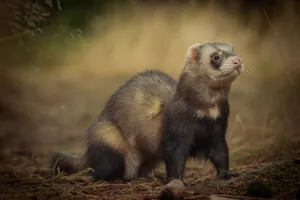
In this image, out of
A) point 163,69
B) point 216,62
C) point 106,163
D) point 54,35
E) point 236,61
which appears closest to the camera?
point 236,61

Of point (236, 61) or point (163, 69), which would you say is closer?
point (236, 61)

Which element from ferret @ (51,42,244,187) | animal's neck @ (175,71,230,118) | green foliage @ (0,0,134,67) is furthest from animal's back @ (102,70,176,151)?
green foliage @ (0,0,134,67)

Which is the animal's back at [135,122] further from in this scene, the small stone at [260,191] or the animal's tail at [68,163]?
the small stone at [260,191]

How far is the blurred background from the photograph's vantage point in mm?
7375

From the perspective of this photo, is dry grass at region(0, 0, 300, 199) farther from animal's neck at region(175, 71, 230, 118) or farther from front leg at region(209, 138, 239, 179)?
animal's neck at region(175, 71, 230, 118)

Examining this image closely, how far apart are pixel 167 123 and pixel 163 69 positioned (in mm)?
4035

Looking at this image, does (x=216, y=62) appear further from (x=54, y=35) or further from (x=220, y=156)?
(x=54, y=35)

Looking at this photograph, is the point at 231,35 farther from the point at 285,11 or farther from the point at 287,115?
the point at 287,115

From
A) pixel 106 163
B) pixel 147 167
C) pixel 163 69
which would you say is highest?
pixel 163 69

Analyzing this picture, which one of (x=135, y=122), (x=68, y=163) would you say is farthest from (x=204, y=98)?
(x=68, y=163)

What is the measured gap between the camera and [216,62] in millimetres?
4961

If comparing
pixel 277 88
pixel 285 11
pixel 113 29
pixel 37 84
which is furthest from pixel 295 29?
pixel 37 84

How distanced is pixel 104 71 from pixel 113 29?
0.80 metres

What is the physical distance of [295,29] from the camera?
7562 mm
